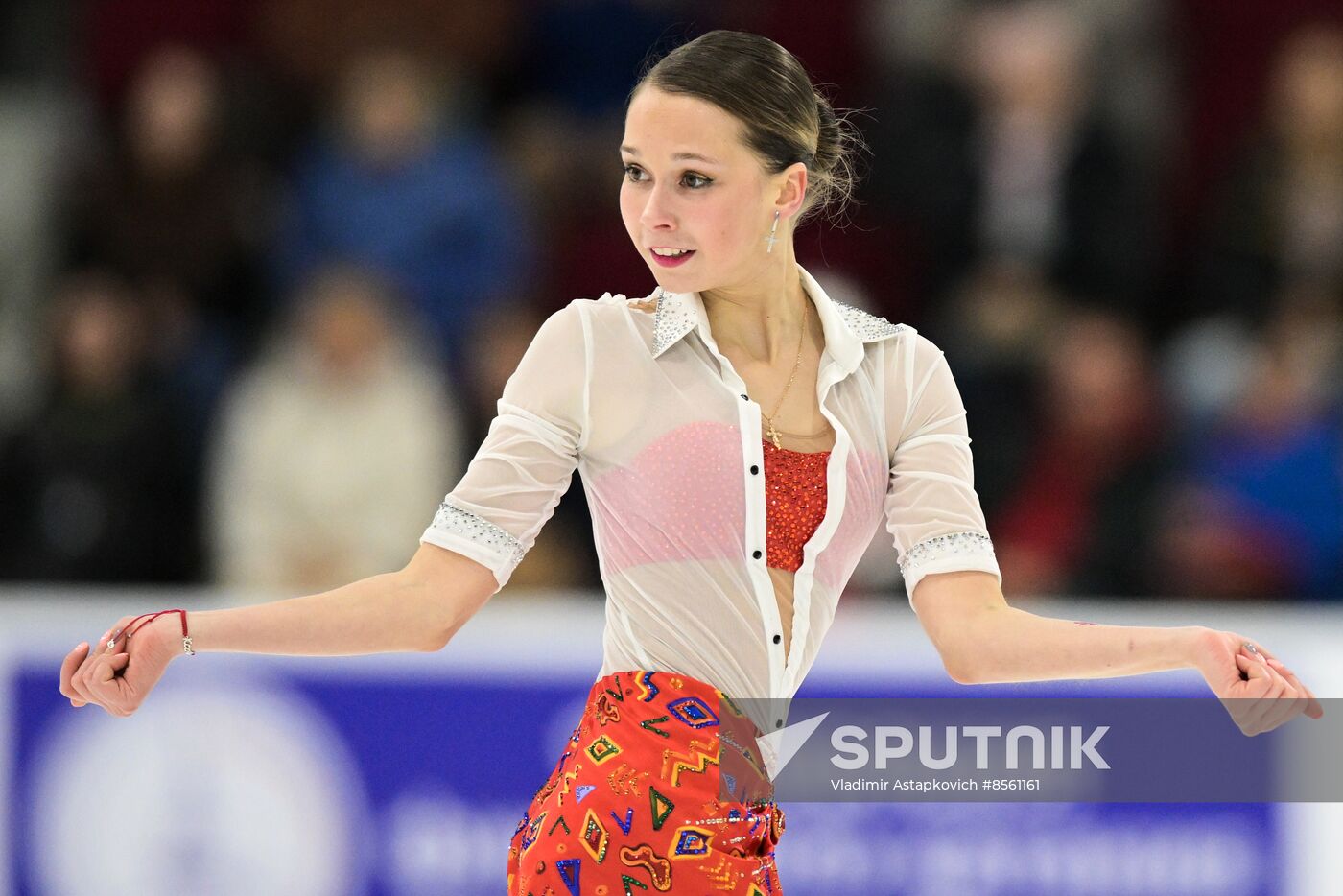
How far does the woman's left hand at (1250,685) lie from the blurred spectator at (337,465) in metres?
4.01

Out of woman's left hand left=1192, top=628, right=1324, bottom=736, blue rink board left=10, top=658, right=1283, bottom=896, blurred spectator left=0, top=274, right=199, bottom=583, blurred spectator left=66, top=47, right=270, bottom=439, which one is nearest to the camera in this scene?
woman's left hand left=1192, top=628, right=1324, bottom=736

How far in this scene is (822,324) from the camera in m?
2.67

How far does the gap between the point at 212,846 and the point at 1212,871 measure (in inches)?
101

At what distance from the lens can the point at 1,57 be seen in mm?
7816

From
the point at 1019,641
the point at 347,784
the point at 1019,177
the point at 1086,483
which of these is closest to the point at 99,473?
the point at 347,784

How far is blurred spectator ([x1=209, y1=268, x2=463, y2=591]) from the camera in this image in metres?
6.11

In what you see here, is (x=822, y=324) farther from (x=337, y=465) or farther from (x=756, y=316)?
(x=337, y=465)

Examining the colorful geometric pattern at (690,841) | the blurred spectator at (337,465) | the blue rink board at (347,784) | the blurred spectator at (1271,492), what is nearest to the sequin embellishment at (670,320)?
the colorful geometric pattern at (690,841)

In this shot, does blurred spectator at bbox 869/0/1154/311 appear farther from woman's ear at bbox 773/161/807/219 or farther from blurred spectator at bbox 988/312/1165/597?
woman's ear at bbox 773/161/807/219

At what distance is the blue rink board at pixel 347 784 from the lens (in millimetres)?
4754

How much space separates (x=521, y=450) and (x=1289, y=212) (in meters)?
4.85

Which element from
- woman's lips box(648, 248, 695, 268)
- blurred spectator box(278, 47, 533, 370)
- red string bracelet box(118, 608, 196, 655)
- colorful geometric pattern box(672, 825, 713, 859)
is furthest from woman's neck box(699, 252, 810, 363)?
blurred spectator box(278, 47, 533, 370)

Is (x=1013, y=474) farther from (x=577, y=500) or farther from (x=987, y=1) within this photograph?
(x=987, y=1)

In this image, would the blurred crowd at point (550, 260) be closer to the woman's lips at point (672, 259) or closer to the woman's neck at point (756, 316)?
the woman's neck at point (756, 316)
